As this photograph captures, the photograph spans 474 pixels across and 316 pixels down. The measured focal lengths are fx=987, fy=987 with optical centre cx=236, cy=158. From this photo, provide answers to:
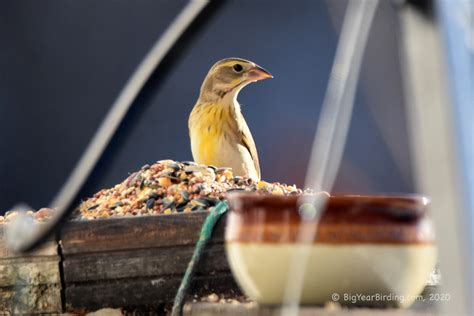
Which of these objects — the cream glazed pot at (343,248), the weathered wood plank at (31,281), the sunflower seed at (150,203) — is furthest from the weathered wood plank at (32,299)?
the cream glazed pot at (343,248)

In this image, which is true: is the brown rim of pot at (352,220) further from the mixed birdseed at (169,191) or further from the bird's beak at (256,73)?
the bird's beak at (256,73)

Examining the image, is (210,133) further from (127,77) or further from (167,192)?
(127,77)

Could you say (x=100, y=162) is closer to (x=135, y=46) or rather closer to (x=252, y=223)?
(x=252, y=223)

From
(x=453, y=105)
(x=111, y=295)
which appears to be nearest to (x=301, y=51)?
(x=111, y=295)

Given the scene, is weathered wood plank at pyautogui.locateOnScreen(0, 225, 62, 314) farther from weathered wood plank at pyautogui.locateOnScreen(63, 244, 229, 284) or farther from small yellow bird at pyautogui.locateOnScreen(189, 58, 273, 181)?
small yellow bird at pyautogui.locateOnScreen(189, 58, 273, 181)

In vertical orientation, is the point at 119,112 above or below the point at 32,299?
above

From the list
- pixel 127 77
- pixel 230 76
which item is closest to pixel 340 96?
pixel 230 76
